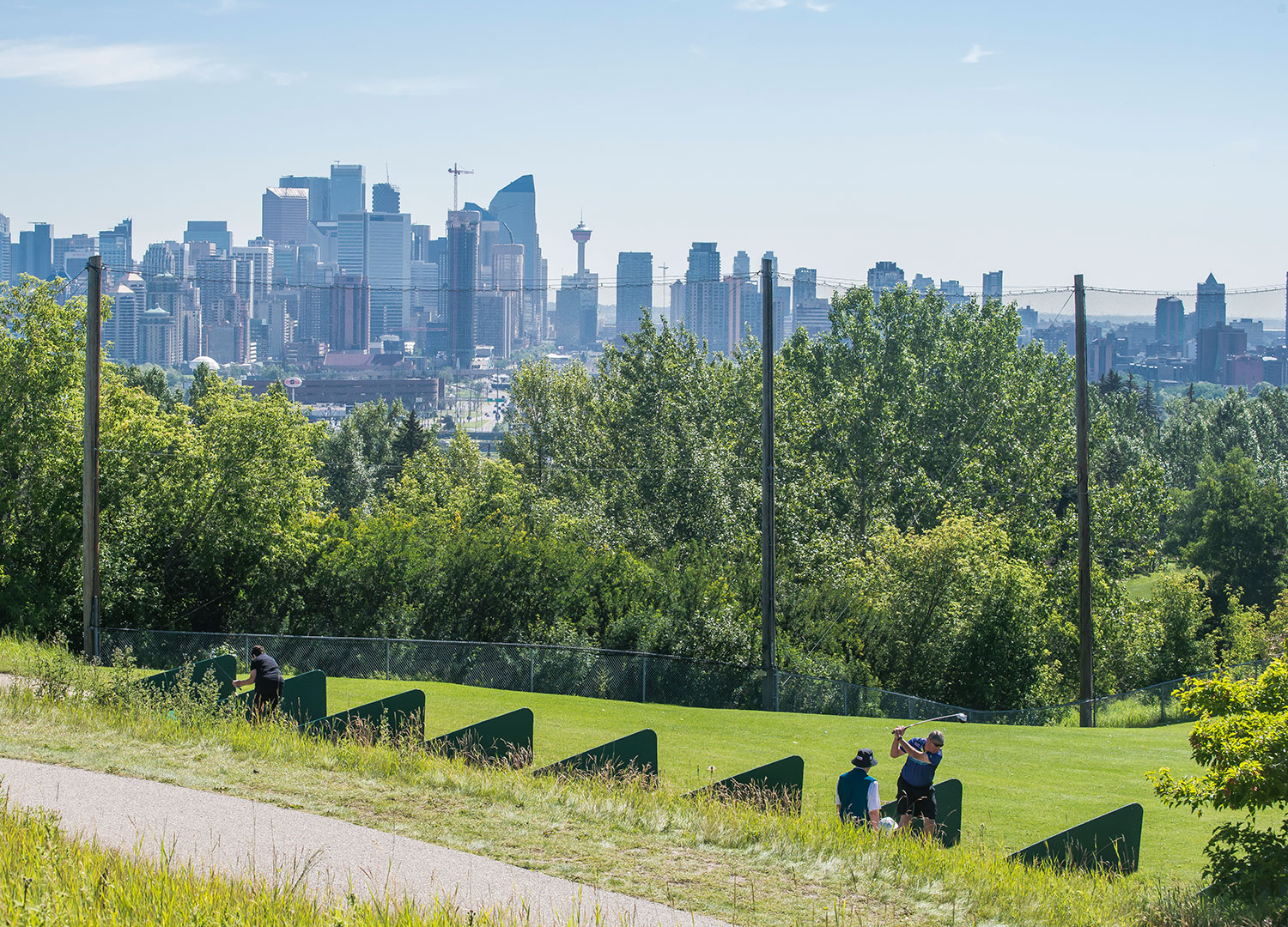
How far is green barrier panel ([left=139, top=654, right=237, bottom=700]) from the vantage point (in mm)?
16438

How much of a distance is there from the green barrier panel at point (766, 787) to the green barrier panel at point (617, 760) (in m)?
0.94

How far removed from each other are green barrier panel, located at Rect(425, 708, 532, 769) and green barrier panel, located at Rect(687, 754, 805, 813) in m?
2.47

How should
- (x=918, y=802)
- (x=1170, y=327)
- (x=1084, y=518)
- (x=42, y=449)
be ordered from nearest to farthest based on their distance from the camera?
1. (x=918, y=802)
2. (x=1084, y=518)
3. (x=42, y=449)
4. (x=1170, y=327)

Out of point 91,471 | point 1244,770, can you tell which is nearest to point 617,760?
point 1244,770

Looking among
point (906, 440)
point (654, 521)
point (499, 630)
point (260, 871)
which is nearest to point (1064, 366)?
point (906, 440)

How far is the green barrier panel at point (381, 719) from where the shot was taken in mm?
13766

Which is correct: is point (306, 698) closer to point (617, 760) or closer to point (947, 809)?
point (617, 760)

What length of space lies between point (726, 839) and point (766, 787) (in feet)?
6.70

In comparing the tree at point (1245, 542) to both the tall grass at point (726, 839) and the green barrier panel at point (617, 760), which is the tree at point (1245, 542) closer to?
the green barrier panel at point (617, 760)

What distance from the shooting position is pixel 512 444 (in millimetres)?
65250

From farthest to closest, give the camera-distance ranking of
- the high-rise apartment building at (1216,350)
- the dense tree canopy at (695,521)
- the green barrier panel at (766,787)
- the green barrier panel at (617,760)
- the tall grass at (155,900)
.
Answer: the high-rise apartment building at (1216,350), the dense tree canopy at (695,521), the green barrier panel at (617,760), the green barrier panel at (766,787), the tall grass at (155,900)

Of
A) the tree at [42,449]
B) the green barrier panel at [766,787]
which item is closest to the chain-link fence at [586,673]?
the tree at [42,449]

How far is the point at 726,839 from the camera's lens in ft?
32.6

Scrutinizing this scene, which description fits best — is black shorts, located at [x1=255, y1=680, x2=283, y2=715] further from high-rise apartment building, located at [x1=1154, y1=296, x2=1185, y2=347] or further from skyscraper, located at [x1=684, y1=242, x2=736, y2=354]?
high-rise apartment building, located at [x1=1154, y1=296, x2=1185, y2=347]
